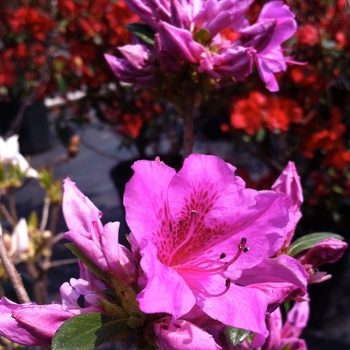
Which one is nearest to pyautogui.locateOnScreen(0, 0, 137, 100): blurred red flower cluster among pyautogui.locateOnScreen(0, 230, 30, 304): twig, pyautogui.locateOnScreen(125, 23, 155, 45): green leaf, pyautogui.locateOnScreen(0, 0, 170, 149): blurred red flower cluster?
Answer: pyautogui.locateOnScreen(0, 0, 170, 149): blurred red flower cluster

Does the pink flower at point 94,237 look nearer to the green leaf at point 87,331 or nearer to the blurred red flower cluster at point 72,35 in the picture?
the green leaf at point 87,331

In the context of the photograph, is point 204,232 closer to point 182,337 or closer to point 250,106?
point 182,337

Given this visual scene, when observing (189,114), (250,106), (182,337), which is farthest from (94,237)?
(250,106)

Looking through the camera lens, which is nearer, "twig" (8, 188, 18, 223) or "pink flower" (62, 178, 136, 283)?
"pink flower" (62, 178, 136, 283)

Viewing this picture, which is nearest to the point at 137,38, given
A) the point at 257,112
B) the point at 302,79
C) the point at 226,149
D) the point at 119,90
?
the point at 257,112

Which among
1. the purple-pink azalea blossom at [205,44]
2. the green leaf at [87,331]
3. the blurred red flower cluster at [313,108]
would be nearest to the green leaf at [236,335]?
the green leaf at [87,331]

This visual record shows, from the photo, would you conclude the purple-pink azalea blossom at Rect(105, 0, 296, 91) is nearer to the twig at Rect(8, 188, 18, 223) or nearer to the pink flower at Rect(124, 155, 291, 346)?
the pink flower at Rect(124, 155, 291, 346)

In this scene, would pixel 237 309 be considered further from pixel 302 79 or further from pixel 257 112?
pixel 302 79
